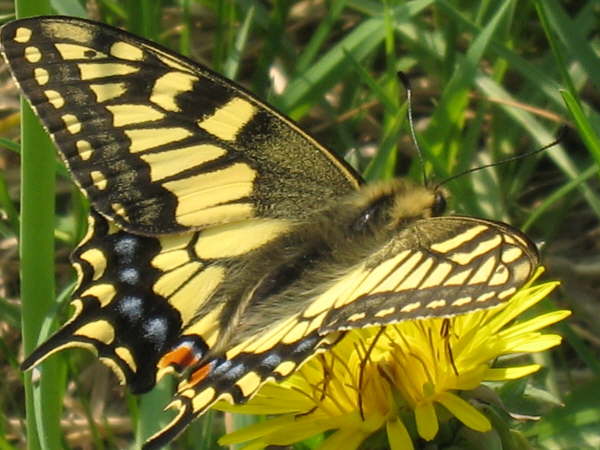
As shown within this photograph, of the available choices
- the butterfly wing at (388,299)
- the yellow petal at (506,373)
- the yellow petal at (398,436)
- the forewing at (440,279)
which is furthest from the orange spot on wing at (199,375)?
the yellow petal at (506,373)

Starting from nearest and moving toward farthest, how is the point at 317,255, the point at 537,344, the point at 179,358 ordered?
the point at 537,344 → the point at 179,358 → the point at 317,255

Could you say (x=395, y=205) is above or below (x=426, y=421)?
above

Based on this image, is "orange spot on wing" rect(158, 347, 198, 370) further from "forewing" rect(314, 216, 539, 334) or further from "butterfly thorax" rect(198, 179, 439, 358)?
"forewing" rect(314, 216, 539, 334)

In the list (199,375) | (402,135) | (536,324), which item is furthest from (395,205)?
(402,135)

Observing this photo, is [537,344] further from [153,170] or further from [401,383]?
[153,170]

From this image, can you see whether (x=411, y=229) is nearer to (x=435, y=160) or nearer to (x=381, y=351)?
(x=381, y=351)

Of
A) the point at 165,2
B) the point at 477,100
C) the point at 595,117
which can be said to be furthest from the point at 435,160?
the point at 165,2

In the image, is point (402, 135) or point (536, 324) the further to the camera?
point (402, 135)
